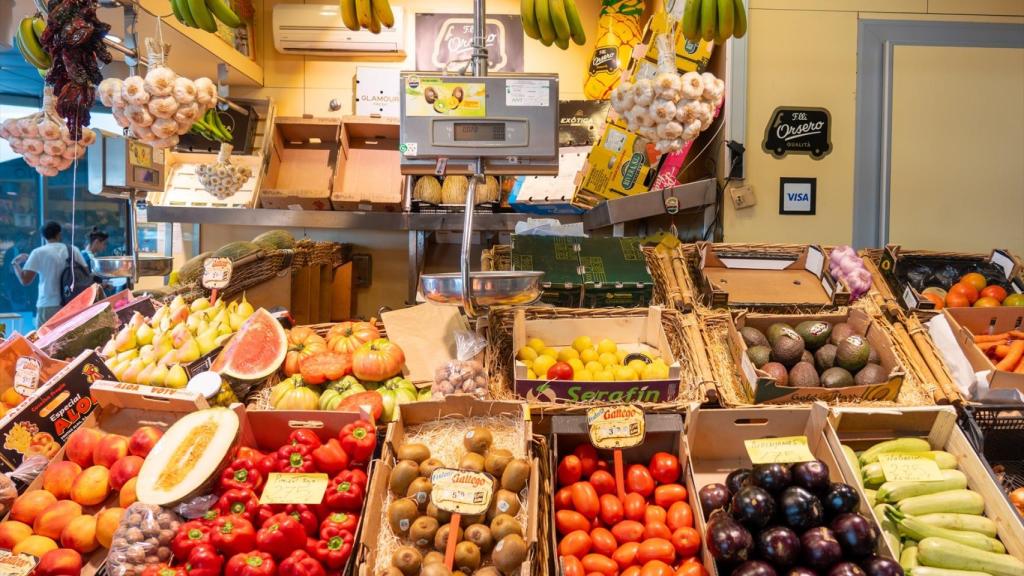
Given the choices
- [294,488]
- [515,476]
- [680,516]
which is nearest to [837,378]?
[680,516]

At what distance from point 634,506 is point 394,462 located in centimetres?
68

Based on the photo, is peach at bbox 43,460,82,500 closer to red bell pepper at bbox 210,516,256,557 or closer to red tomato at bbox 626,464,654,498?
red bell pepper at bbox 210,516,256,557

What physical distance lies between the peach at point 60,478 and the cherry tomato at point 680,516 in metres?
1.66

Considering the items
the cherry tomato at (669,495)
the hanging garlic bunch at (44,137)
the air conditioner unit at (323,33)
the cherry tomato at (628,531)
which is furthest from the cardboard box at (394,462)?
the air conditioner unit at (323,33)

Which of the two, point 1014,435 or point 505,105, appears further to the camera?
point 1014,435

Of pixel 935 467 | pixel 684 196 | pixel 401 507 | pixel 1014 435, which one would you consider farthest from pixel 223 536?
pixel 684 196

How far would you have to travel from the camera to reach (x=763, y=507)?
4.87 ft

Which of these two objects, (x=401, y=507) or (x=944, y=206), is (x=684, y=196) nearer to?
(x=944, y=206)

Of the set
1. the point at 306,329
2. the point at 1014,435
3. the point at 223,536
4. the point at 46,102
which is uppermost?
the point at 46,102

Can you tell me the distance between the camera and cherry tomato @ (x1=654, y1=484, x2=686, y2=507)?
1.76 metres

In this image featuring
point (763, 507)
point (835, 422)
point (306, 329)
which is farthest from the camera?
point (306, 329)

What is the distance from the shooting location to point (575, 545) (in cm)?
163

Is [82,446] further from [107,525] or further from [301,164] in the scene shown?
[301,164]

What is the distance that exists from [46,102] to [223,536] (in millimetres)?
2134
